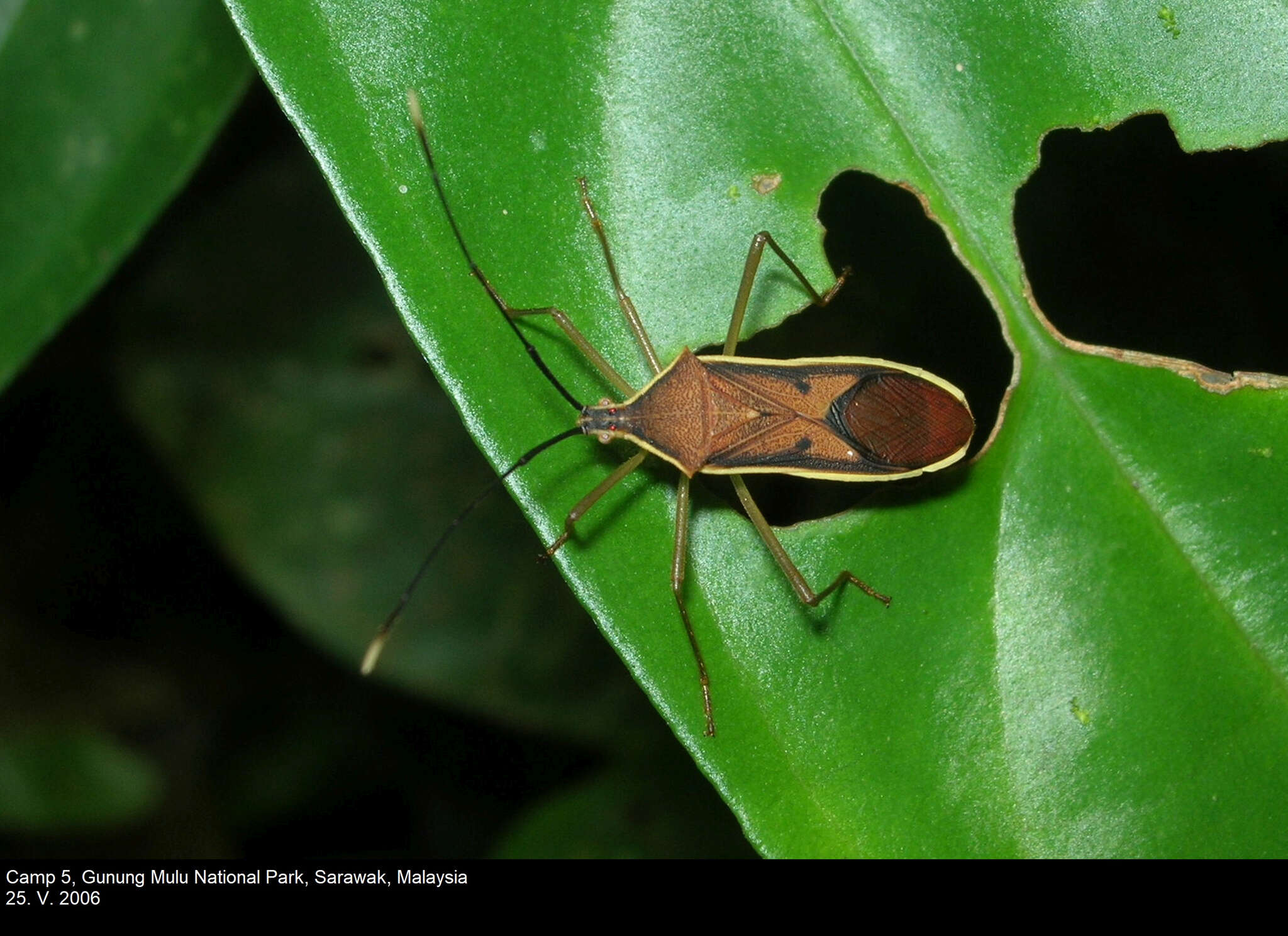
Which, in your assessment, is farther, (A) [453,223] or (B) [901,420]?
(B) [901,420]

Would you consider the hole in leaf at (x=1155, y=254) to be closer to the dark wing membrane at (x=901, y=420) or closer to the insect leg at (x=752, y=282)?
the dark wing membrane at (x=901, y=420)

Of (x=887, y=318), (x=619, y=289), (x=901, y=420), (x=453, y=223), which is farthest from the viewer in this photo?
(x=887, y=318)

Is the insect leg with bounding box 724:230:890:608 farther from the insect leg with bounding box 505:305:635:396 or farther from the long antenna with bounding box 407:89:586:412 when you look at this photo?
the long antenna with bounding box 407:89:586:412

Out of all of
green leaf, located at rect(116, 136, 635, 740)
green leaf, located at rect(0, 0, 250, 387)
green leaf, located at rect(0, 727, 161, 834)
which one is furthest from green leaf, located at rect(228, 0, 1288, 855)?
green leaf, located at rect(0, 727, 161, 834)

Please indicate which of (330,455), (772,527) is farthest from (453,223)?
(330,455)

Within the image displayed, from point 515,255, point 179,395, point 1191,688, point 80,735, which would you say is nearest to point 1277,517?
point 1191,688

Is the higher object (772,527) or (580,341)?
(580,341)

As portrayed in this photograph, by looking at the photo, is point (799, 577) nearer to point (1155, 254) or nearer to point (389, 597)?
point (1155, 254)
